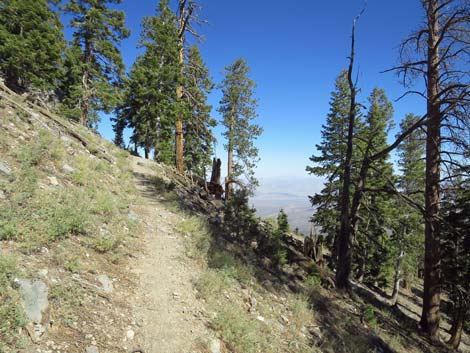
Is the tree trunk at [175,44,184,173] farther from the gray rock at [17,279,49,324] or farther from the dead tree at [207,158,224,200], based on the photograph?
the gray rock at [17,279,49,324]

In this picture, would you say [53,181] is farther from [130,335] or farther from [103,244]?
[130,335]

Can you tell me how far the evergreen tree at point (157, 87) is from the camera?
18.4m

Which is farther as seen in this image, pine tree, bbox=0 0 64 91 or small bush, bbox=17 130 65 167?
pine tree, bbox=0 0 64 91

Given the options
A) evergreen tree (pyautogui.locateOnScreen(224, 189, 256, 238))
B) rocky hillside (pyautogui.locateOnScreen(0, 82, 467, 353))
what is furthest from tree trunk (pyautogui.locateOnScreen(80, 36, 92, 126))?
evergreen tree (pyautogui.locateOnScreen(224, 189, 256, 238))

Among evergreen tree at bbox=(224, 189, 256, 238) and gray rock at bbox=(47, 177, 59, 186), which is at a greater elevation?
gray rock at bbox=(47, 177, 59, 186)

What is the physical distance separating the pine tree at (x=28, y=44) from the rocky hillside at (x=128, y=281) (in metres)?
8.62

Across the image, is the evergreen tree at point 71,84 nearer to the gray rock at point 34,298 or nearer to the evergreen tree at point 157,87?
the evergreen tree at point 157,87

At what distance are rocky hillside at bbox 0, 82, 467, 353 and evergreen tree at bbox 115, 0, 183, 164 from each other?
10.6 m

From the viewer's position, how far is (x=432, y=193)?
8.62 m

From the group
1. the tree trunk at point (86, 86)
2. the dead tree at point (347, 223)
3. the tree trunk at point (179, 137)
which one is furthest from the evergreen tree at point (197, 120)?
the dead tree at point (347, 223)

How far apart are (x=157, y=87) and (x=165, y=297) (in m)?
18.1

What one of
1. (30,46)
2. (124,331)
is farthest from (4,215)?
(30,46)

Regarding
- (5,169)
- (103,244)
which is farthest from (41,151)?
(103,244)

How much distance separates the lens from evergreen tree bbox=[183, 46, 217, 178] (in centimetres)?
2000
